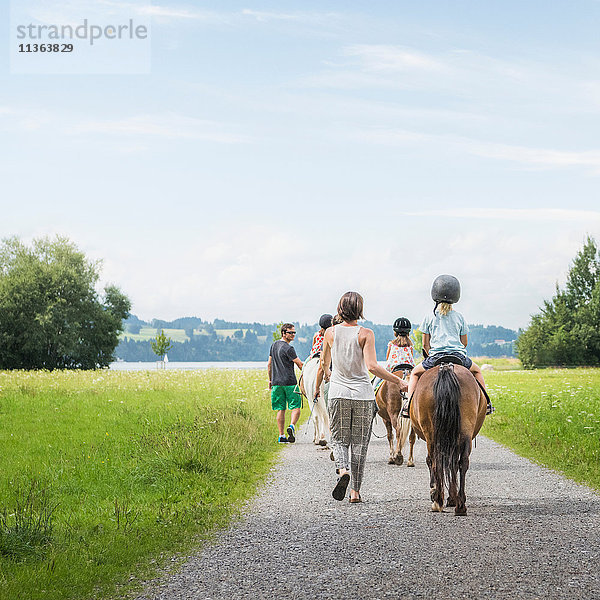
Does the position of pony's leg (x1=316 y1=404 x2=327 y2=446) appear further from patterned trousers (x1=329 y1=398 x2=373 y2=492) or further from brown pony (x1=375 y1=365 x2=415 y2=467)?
patterned trousers (x1=329 y1=398 x2=373 y2=492)

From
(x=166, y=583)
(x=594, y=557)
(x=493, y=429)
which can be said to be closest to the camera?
(x=166, y=583)

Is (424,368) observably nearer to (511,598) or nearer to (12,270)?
(511,598)

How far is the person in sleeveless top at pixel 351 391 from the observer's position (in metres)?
9.27

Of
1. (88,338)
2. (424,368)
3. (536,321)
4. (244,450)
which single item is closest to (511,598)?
(424,368)

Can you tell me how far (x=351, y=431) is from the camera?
941cm

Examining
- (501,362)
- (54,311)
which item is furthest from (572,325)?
(54,311)

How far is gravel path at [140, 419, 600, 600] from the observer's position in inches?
226

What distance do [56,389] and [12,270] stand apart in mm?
41410

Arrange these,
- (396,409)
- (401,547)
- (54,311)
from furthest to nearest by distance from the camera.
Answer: (54,311), (396,409), (401,547)

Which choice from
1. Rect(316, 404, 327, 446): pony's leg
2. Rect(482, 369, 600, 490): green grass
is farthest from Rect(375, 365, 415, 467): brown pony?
Rect(482, 369, 600, 490): green grass

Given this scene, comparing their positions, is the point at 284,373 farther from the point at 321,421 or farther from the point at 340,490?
the point at 340,490

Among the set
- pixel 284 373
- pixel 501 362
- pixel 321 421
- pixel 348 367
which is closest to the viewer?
pixel 348 367

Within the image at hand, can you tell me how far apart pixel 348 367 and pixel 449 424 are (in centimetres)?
155

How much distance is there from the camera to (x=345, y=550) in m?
6.89
